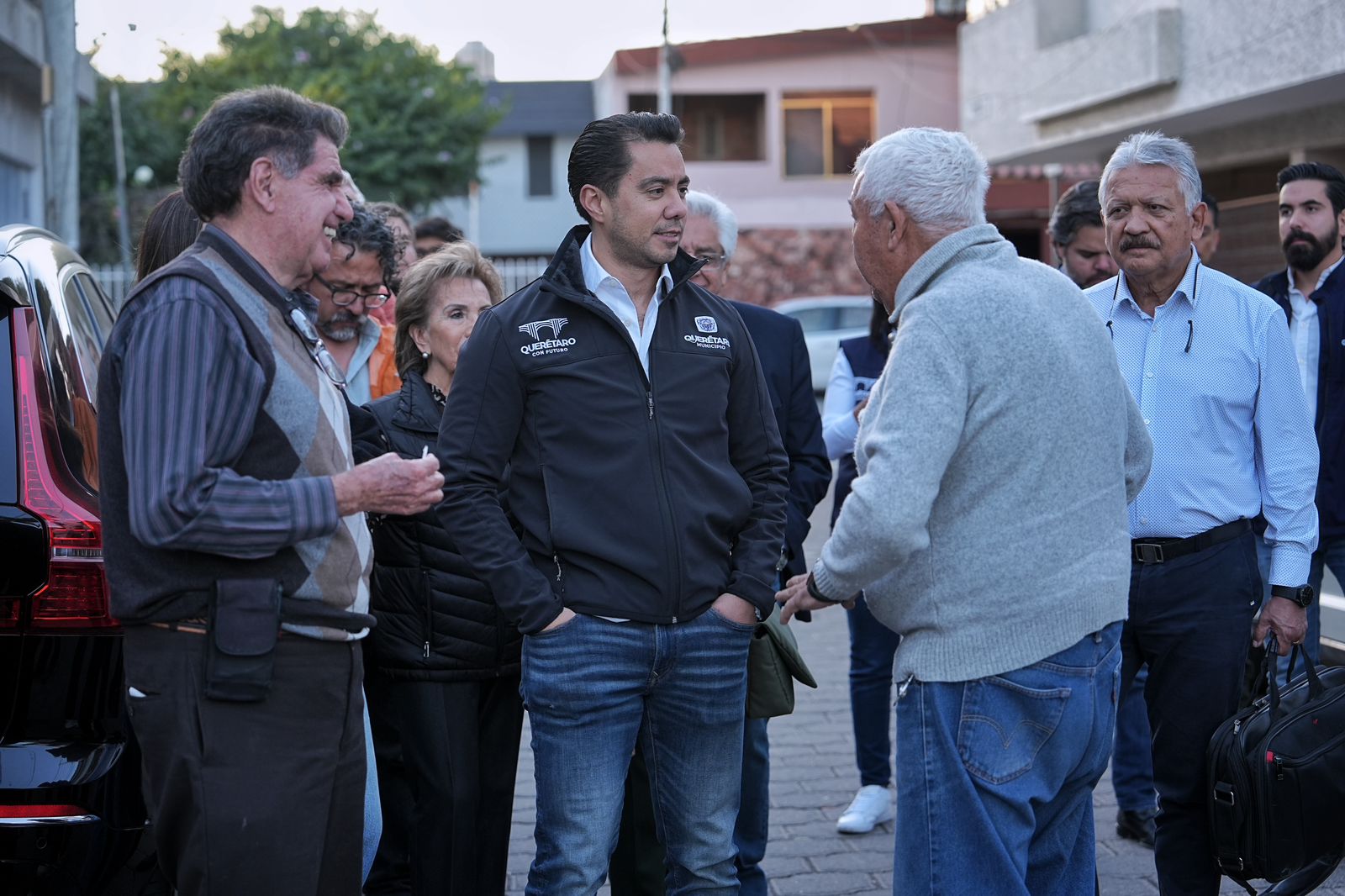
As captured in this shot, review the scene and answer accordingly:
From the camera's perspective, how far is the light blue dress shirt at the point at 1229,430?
397 cm

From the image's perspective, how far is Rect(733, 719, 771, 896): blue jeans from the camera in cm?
433

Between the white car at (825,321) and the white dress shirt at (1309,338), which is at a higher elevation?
the white car at (825,321)

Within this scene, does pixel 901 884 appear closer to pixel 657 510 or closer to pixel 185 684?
pixel 657 510

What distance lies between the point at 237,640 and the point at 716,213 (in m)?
2.77

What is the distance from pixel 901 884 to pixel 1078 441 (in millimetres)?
1001

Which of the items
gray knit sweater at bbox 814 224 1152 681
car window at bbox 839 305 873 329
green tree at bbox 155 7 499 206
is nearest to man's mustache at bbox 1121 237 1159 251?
gray knit sweater at bbox 814 224 1152 681

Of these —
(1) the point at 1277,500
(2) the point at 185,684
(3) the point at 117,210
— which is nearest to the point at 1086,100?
(1) the point at 1277,500

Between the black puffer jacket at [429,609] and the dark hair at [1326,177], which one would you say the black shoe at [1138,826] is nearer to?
the dark hair at [1326,177]

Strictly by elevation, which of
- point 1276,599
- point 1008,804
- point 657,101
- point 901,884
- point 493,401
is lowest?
point 901,884

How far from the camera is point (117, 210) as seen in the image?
29.3 metres

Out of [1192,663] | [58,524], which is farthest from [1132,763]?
[58,524]

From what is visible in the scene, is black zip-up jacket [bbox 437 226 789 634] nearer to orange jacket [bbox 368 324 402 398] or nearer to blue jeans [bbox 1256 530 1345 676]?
orange jacket [bbox 368 324 402 398]

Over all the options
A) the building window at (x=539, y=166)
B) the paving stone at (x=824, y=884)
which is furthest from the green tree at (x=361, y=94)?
the paving stone at (x=824, y=884)

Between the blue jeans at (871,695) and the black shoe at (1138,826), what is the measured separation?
0.85 meters
